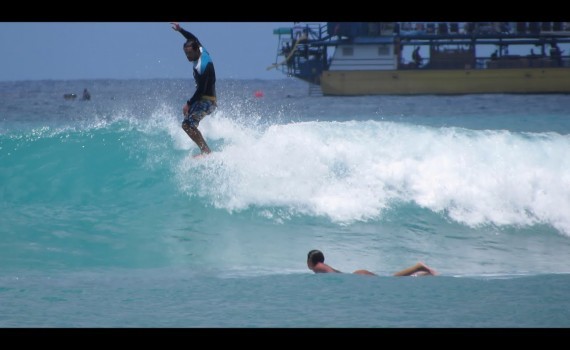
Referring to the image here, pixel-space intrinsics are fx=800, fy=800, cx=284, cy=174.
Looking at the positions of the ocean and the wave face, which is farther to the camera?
the wave face

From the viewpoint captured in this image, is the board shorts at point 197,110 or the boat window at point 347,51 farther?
the boat window at point 347,51

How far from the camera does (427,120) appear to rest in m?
24.3

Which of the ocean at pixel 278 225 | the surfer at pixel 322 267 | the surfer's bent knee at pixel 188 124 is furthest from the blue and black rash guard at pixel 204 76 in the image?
the surfer at pixel 322 267

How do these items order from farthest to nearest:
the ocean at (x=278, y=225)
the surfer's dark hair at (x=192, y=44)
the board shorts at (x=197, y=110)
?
the board shorts at (x=197, y=110) → the surfer's dark hair at (x=192, y=44) → the ocean at (x=278, y=225)

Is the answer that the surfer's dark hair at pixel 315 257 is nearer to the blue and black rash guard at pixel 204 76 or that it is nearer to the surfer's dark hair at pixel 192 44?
the blue and black rash guard at pixel 204 76

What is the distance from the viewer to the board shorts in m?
8.47

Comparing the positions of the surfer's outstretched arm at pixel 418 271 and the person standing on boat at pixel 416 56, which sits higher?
the person standing on boat at pixel 416 56

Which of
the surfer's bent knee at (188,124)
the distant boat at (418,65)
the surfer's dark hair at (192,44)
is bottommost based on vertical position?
the surfer's bent knee at (188,124)

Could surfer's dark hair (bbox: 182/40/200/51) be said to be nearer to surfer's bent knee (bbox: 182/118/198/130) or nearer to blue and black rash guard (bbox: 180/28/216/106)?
blue and black rash guard (bbox: 180/28/216/106)

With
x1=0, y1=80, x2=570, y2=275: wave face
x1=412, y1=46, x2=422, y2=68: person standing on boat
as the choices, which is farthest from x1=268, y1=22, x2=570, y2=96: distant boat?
x1=0, y1=80, x2=570, y2=275: wave face

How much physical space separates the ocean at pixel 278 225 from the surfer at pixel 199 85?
80cm

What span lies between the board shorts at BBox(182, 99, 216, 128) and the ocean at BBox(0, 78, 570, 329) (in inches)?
31.0

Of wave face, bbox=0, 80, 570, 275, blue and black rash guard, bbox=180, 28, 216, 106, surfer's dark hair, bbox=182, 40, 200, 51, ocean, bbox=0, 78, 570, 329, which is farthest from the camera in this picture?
blue and black rash guard, bbox=180, 28, 216, 106

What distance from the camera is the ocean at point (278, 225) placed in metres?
5.38
